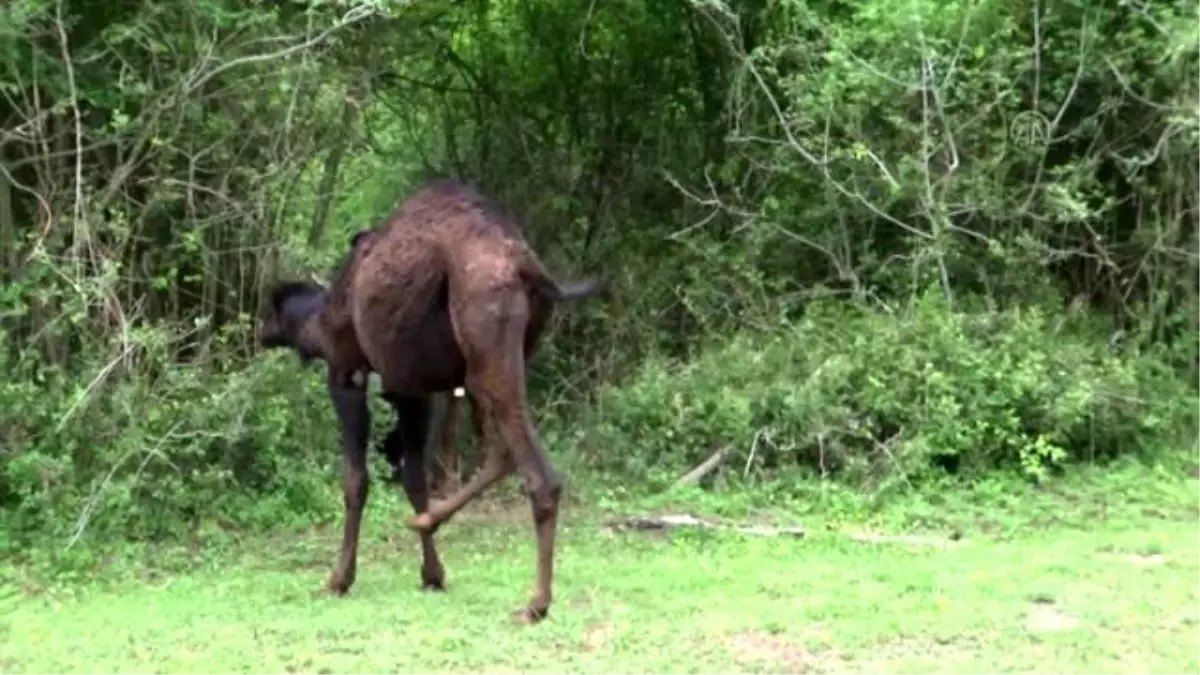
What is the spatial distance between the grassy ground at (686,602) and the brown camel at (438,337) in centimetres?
45

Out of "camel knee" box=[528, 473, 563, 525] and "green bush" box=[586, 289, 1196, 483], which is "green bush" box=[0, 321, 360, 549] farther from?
"camel knee" box=[528, 473, 563, 525]

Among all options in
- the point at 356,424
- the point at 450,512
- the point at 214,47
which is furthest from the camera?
the point at 214,47

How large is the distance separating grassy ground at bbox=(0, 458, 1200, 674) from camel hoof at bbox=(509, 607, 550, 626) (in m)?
0.07

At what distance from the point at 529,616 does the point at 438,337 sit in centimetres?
134

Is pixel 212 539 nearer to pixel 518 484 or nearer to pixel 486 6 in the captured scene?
pixel 518 484

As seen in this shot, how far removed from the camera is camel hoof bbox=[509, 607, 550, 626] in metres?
6.92

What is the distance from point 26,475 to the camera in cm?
883

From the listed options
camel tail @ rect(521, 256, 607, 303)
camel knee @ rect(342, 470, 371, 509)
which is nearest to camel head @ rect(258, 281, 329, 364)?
camel knee @ rect(342, 470, 371, 509)

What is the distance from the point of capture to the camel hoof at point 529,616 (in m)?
6.92

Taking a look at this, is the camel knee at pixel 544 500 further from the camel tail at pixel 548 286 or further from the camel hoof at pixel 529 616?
the camel tail at pixel 548 286

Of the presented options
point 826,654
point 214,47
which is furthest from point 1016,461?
point 214,47

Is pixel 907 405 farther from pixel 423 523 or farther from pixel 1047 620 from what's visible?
pixel 423 523

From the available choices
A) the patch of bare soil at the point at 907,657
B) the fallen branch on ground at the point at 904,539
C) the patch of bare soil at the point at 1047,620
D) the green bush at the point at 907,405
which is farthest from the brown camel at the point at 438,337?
the green bush at the point at 907,405

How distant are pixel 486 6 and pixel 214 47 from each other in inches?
163
